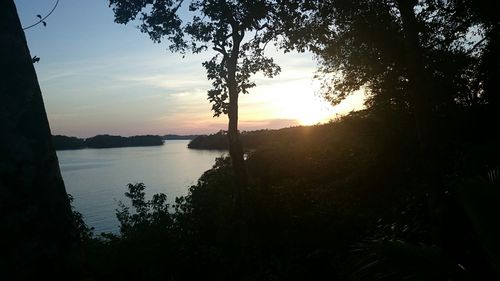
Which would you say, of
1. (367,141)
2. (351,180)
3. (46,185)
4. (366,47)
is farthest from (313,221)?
(46,185)

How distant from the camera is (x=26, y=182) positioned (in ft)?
6.17

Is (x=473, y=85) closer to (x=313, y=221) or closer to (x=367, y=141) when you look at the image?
(x=367, y=141)

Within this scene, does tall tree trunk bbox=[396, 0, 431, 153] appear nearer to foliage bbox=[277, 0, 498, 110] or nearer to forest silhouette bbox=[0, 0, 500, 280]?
forest silhouette bbox=[0, 0, 500, 280]

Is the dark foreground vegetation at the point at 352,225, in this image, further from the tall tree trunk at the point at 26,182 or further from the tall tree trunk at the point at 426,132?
the tall tree trunk at the point at 26,182

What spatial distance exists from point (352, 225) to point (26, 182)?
11.1 m

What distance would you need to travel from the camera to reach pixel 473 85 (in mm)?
15469

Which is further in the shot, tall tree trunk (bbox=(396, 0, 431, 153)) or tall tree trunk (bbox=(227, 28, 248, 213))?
tall tree trunk (bbox=(227, 28, 248, 213))

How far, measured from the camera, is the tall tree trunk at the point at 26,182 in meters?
1.81

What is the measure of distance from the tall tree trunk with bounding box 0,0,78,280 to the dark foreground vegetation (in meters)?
3.38

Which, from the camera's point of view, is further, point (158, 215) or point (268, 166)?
point (268, 166)

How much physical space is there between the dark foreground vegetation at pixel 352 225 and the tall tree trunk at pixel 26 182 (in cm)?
338

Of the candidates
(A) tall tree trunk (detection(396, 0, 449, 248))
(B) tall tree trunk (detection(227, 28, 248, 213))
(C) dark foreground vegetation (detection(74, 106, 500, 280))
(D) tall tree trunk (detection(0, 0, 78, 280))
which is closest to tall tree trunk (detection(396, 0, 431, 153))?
(A) tall tree trunk (detection(396, 0, 449, 248))

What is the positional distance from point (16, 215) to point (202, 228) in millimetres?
11685

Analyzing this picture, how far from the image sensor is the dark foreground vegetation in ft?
14.1
